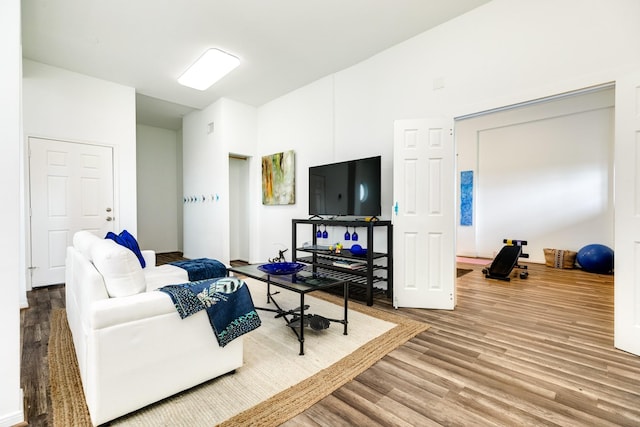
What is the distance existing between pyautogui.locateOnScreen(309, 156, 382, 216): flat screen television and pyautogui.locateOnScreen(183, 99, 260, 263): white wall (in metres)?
1.87

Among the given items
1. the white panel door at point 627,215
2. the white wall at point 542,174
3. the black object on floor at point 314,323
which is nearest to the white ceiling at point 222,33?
the white panel door at point 627,215

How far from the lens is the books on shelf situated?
11.3 ft

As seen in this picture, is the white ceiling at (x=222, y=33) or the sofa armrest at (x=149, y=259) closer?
the white ceiling at (x=222, y=33)

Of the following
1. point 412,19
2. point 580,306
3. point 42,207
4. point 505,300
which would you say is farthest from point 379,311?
point 42,207

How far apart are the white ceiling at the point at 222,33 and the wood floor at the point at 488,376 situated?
3.08 metres

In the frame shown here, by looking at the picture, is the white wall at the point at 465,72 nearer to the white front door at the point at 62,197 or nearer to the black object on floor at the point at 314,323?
the black object on floor at the point at 314,323

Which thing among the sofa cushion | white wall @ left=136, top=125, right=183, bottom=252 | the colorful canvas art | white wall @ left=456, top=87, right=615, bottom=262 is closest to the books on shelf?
the colorful canvas art

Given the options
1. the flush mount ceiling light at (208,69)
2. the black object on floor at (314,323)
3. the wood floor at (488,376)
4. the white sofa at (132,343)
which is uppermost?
the flush mount ceiling light at (208,69)

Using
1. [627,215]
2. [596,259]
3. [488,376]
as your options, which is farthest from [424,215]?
[596,259]

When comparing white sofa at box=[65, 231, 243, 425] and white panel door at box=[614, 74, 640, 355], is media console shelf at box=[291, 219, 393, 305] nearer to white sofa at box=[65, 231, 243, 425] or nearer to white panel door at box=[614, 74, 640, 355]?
white sofa at box=[65, 231, 243, 425]

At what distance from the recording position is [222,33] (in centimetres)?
333

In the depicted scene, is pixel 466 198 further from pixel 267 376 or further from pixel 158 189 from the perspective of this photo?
pixel 158 189

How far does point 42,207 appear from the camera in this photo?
13.2 feet

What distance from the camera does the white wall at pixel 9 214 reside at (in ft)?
4.50
